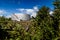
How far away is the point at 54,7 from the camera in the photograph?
15.1 metres

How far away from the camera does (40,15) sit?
47.8ft

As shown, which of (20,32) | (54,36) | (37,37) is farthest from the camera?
(54,36)

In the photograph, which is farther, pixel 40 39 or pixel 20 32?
pixel 40 39

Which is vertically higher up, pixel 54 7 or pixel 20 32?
pixel 54 7

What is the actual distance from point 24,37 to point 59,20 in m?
3.97

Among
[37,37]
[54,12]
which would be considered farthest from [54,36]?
[54,12]

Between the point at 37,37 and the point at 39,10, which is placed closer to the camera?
the point at 37,37

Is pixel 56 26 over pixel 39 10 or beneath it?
beneath

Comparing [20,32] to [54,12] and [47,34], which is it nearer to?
[47,34]

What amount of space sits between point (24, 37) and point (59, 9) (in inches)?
182

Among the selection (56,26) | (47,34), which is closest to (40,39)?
(47,34)

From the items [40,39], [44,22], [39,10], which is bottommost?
[40,39]

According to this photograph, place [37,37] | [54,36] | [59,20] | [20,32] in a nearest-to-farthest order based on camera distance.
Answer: [20,32] < [37,37] < [54,36] < [59,20]

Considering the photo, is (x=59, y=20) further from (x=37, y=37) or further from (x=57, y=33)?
(x=37, y=37)
